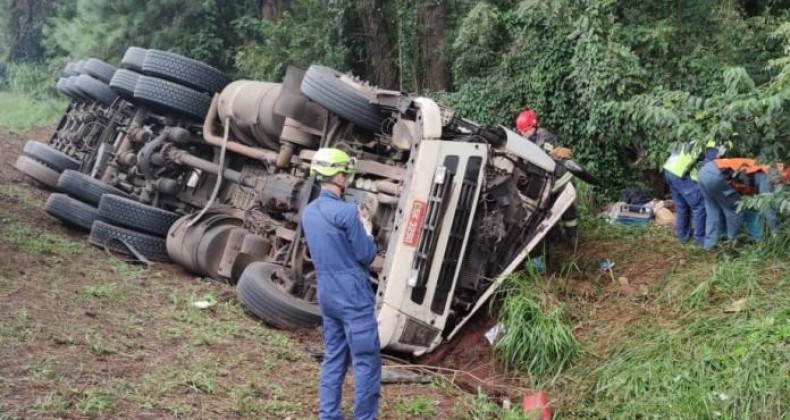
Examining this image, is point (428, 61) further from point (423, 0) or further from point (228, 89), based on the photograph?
point (228, 89)

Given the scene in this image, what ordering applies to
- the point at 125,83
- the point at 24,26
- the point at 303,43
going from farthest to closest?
the point at 24,26
the point at 303,43
the point at 125,83

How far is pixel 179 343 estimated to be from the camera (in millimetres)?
5098

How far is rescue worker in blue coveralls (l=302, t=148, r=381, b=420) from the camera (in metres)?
4.08

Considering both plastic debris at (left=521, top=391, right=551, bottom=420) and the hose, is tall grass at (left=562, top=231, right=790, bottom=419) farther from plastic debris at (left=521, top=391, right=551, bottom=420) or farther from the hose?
the hose

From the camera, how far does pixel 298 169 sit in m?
6.88

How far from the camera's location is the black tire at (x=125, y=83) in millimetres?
8805

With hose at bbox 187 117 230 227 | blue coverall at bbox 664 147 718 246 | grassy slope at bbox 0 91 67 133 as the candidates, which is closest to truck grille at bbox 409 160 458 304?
blue coverall at bbox 664 147 718 246

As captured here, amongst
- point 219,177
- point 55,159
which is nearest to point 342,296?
point 219,177

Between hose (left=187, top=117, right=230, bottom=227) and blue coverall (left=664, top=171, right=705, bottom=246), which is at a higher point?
blue coverall (left=664, top=171, right=705, bottom=246)

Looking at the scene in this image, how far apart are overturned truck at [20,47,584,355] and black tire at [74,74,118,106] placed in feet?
4.70

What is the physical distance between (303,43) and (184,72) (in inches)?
258

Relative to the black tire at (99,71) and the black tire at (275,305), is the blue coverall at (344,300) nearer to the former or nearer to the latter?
the black tire at (275,305)

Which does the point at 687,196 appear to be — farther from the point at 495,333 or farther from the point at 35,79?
the point at 35,79

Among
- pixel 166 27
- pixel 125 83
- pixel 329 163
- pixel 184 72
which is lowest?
pixel 329 163
